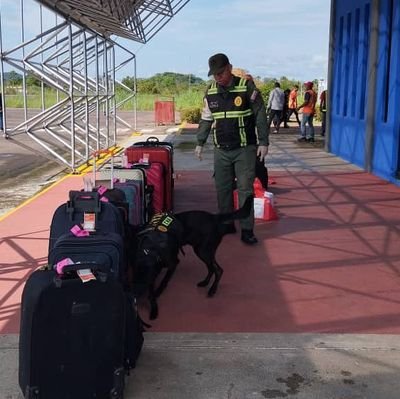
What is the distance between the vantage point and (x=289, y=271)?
223 inches

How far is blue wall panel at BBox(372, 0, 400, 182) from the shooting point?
10227 mm

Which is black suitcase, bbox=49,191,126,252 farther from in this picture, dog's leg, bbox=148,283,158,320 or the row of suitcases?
the row of suitcases

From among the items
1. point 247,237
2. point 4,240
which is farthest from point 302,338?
point 4,240

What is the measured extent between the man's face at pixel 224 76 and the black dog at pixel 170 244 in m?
1.35

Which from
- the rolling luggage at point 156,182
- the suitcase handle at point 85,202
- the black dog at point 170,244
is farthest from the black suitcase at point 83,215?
the rolling luggage at point 156,182

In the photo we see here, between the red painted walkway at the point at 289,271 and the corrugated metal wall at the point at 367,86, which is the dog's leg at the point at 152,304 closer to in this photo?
the red painted walkway at the point at 289,271

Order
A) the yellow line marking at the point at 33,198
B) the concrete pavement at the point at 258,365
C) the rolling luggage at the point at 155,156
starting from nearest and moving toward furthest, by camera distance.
→ the concrete pavement at the point at 258,365 < the rolling luggage at the point at 155,156 < the yellow line marking at the point at 33,198

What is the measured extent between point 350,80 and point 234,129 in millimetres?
7718

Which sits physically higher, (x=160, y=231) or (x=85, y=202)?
(x=85, y=202)

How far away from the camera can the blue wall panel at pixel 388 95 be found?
33.6 feet

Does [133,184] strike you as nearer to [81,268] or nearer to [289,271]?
[289,271]

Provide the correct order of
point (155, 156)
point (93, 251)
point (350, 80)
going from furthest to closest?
point (350, 80) < point (155, 156) < point (93, 251)

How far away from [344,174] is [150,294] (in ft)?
25.3

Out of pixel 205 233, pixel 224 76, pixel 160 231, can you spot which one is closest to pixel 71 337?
pixel 160 231
